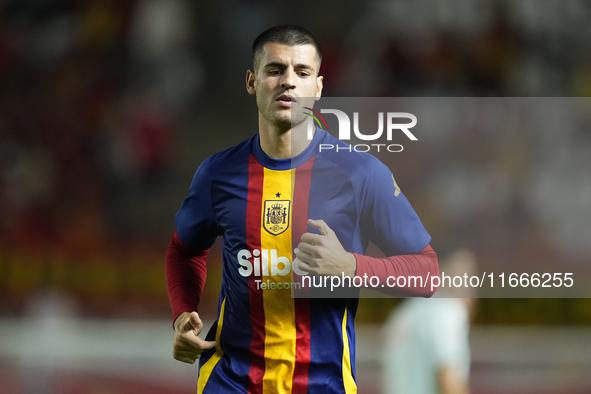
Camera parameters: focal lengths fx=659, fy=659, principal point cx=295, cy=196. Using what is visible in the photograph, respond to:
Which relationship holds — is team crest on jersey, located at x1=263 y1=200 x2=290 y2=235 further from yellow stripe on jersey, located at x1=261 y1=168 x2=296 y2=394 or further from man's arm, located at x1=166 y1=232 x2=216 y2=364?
man's arm, located at x1=166 y1=232 x2=216 y2=364

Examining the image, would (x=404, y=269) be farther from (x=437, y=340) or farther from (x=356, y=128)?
(x=437, y=340)

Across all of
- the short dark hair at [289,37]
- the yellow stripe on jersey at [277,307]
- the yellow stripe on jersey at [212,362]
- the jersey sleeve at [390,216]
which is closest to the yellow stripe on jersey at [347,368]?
the yellow stripe on jersey at [277,307]

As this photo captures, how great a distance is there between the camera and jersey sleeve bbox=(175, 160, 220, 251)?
2.20 m

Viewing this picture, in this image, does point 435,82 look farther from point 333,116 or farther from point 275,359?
point 275,359

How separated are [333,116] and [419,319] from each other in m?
0.97

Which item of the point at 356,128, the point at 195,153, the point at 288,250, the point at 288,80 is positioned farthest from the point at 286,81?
the point at 195,153

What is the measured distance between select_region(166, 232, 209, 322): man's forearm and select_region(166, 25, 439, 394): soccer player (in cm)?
13

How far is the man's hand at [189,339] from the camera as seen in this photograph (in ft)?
6.74

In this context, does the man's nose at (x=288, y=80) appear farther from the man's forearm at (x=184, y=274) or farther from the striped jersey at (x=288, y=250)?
the man's forearm at (x=184, y=274)

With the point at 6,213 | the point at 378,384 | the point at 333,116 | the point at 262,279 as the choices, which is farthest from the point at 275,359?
the point at 6,213

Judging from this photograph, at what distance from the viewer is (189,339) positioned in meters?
2.07

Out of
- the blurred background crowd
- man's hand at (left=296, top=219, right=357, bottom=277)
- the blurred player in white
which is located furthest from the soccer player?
the blurred background crowd

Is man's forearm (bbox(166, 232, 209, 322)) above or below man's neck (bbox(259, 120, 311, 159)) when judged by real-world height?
below

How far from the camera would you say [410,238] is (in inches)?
80.4
